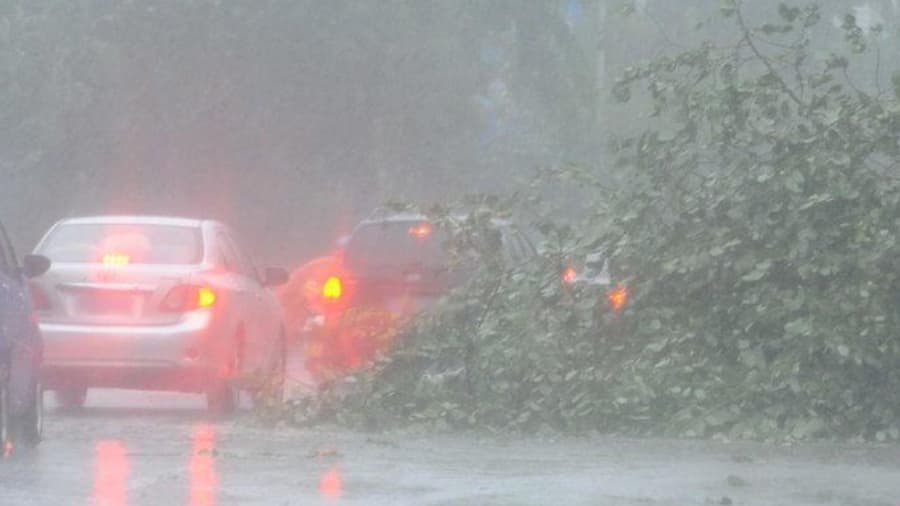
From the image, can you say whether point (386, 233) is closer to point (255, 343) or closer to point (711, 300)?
point (255, 343)

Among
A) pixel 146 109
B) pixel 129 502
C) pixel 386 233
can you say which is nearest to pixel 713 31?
pixel 146 109

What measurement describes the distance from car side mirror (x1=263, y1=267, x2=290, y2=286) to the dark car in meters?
0.40

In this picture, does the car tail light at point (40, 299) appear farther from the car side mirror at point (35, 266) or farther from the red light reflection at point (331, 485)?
the red light reflection at point (331, 485)

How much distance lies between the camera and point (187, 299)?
14.8 meters

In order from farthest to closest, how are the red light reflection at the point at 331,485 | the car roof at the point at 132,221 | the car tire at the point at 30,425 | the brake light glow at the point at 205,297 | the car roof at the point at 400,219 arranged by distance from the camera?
the car roof at the point at 132,221, the brake light glow at the point at 205,297, the car roof at the point at 400,219, the car tire at the point at 30,425, the red light reflection at the point at 331,485

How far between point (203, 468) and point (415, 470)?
117 centimetres

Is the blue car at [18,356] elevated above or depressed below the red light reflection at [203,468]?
above

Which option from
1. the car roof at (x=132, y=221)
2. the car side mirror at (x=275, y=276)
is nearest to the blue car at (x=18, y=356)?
the car roof at (x=132, y=221)

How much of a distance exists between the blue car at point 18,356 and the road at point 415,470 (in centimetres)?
21

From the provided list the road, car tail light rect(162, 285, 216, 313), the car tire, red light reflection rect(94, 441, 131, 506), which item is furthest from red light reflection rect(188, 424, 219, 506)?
car tail light rect(162, 285, 216, 313)

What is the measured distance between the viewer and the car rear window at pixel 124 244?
15.2 m

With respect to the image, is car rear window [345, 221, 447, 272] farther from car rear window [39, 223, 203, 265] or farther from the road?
the road

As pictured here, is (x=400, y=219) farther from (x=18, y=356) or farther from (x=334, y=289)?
(x=18, y=356)

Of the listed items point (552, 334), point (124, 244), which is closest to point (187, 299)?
point (124, 244)
